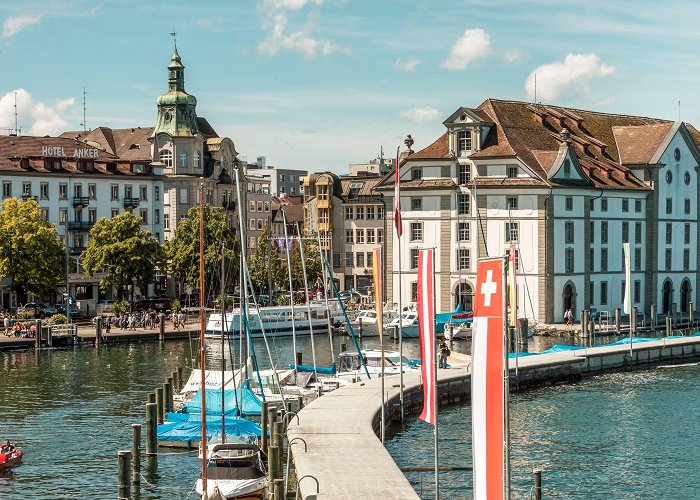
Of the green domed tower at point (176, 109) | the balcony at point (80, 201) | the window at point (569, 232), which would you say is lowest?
the window at point (569, 232)

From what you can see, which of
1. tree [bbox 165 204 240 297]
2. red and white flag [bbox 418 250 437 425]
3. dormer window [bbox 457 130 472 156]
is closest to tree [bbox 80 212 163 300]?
tree [bbox 165 204 240 297]

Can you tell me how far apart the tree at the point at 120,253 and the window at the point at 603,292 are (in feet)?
133

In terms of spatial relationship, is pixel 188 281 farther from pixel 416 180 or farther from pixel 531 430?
pixel 531 430

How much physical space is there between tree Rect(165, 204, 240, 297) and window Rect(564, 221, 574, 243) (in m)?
34.3

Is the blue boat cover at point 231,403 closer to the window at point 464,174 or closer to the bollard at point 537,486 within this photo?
the bollard at point 537,486

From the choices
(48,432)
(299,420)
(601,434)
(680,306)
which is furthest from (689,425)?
(680,306)

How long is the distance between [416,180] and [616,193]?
17880 millimetres

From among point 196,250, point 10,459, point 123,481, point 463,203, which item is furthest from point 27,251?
point 123,481

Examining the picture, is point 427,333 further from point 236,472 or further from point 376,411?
point 376,411

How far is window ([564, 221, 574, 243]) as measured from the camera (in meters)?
115

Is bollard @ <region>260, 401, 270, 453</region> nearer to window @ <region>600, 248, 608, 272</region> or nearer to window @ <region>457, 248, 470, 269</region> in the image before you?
window @ <region>457, 248, 470, 269</region>

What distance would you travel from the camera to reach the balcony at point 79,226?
132 metres

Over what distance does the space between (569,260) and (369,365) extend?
135 feet

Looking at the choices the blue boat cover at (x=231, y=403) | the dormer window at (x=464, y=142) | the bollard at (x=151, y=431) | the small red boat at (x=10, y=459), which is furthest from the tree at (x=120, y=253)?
the bollard at (x=151, y=431)
